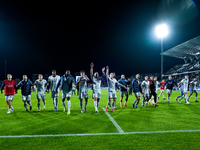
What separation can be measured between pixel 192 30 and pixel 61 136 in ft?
164

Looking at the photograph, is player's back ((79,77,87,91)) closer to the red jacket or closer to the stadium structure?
the red jacket

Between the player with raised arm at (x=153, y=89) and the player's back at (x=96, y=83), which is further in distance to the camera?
the player with raised arm at (x=153, y=89)

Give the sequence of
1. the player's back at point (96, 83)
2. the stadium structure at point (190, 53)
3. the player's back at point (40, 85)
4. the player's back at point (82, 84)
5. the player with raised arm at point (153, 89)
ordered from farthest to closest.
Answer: the stadium structure at point (190, 53) < the player with raised arm at point (153, 89) < the player's back at point (40, 85) < the player's back at point (96, 83) < the player's back at point (82, 84)

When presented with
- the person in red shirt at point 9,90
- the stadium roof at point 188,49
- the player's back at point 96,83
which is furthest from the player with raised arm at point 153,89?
the stadium roof at point 188,49

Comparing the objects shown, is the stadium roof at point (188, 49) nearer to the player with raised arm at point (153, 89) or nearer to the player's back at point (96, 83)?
the player with raised arm at point (153, 89)

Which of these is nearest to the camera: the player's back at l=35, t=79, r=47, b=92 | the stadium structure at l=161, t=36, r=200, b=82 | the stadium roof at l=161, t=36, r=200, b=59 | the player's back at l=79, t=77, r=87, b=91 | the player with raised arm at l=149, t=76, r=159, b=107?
the player's back at l=79, t=77, r=87, b=91

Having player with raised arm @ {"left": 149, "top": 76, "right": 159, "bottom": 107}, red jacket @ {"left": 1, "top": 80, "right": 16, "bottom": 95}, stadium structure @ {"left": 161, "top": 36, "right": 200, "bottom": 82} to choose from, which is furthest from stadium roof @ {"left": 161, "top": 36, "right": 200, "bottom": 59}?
red jacket @ {"left": 1, "top": 80, "right": 16, "bottom": 95}

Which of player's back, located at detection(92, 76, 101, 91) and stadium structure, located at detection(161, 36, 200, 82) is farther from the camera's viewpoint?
→ stadium structure, located at detection(161, 36, 200, 82)

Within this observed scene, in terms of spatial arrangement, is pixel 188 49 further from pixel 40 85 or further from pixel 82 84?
pixel 40 85

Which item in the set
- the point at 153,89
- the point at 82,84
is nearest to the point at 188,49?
Answer: the point at 153,89

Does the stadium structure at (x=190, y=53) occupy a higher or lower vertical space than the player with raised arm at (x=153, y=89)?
higher

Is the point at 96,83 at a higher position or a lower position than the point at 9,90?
higher

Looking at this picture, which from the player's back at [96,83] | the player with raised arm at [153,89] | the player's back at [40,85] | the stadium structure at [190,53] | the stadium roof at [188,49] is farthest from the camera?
the stadium structure at [190,53]

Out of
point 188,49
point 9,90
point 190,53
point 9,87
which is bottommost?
point 9,90
